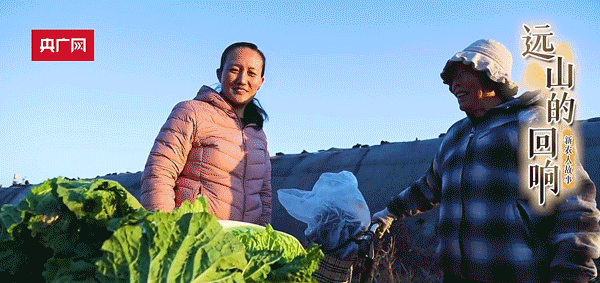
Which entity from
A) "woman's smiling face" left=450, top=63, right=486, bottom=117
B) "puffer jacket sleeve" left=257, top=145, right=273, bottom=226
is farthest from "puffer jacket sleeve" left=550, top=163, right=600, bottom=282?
"puffer jacket sleeve" left=257, top=145, right=273, bottom=226

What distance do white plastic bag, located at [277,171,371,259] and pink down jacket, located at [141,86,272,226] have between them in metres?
0.21

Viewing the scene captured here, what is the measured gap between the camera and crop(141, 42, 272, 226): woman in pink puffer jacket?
2.17 m

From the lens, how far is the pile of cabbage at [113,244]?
0.87 metres

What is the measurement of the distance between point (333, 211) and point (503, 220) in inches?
27.2

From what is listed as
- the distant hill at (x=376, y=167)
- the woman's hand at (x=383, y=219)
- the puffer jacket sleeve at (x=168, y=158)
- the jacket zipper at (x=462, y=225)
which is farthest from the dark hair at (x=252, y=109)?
the distant hill at (x=376, y=167)

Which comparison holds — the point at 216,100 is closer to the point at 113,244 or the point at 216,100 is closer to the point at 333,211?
the point at 333,211

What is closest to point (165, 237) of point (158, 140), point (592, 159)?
point (158, 140)

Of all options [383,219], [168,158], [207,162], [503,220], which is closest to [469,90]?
[503,220]

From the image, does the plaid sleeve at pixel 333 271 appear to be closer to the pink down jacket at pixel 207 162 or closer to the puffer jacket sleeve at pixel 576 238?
the pink down jacket at pixel 207 162

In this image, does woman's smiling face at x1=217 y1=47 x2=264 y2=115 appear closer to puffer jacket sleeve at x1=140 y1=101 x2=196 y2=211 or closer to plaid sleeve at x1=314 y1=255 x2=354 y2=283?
puffer jacket sleeve at x1=140 y1=101 x2=196 y2=211

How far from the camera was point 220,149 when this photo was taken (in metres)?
2.29

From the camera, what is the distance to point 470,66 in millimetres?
2375

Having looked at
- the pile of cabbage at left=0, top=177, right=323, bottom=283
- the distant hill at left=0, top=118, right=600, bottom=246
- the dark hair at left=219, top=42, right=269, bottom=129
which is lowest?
the distant hill at left=0, top=118, right=600, bottom=246

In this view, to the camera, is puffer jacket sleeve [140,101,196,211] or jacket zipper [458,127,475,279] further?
jacket zipper [458,127,475,279]
